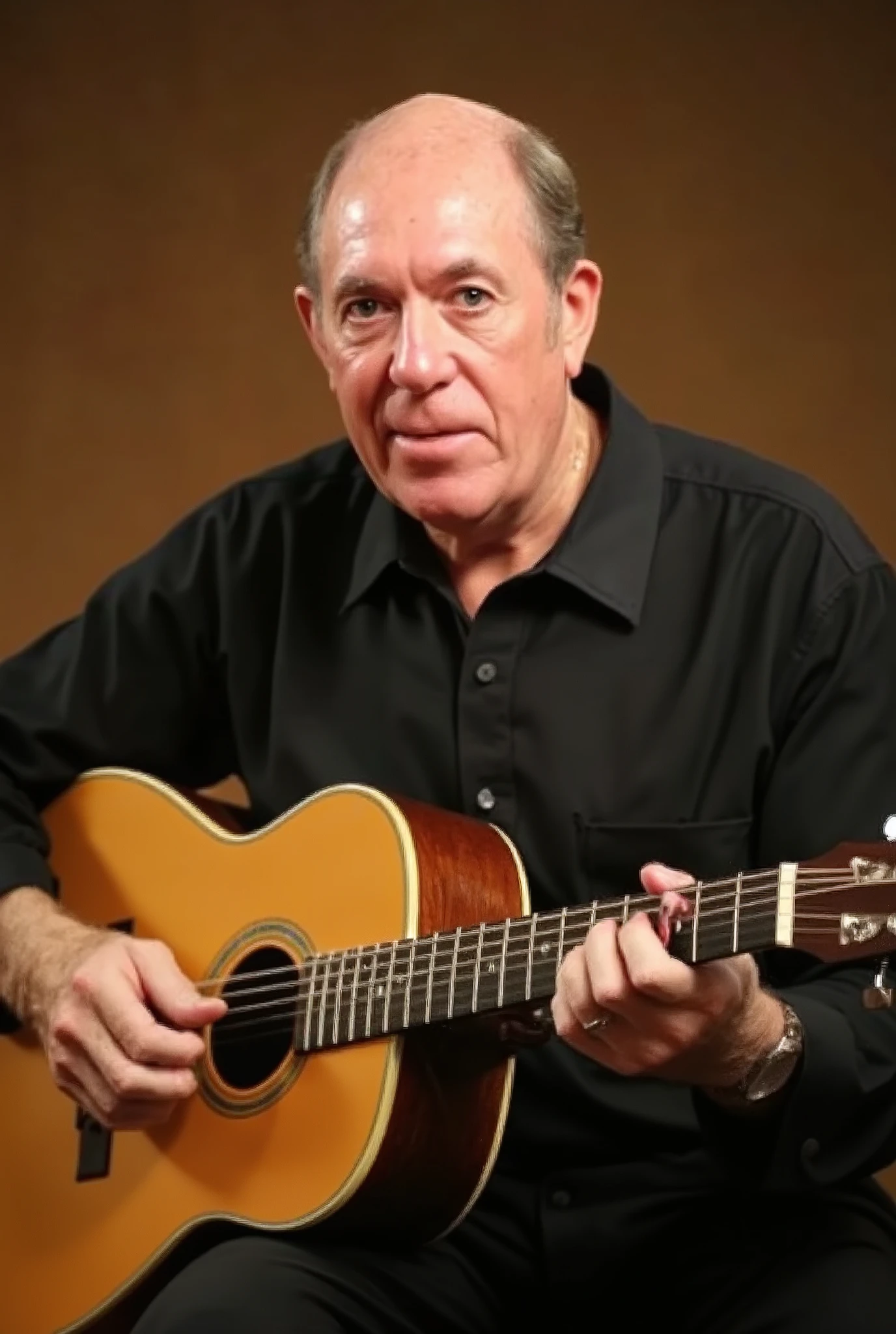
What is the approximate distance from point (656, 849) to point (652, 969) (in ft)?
1.38

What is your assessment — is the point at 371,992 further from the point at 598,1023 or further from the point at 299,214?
the point at 299,214

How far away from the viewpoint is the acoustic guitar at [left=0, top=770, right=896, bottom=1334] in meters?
1.61

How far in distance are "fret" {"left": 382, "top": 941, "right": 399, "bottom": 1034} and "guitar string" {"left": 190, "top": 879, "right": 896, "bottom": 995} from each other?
0.01 metres

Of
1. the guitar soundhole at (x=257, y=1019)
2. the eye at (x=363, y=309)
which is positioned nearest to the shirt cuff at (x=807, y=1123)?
the guitar soundhole at (x=257, y=1019)

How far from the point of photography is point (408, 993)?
5.29ft

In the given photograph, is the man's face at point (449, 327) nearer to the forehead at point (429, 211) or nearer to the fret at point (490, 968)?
the forehead at point (429, 211)

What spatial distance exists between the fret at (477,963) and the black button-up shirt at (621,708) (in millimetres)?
194

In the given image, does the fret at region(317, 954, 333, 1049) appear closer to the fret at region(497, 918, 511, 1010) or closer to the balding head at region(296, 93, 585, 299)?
the fret at region(497, 918, 511, 1010)

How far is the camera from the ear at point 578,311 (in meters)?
1.90

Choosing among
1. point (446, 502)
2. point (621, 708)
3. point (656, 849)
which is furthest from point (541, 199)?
point (656, 849)

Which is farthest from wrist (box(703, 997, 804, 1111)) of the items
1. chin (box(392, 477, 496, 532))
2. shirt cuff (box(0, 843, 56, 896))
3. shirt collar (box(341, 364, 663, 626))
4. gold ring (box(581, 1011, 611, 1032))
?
shirt cuff (box(0, 843, 56, 896))

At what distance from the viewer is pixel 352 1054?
1.66 meters

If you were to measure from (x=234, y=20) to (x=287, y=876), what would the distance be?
1.55 m

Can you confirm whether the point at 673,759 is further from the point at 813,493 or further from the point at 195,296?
the point at 195,296
